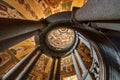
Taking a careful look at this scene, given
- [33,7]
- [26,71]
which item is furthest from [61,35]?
[26,71]

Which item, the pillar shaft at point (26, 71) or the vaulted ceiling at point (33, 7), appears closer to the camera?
the pillar shaft at point (26, 71)

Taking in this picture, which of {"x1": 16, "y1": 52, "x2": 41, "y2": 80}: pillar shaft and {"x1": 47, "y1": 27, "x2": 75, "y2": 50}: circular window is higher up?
{"x1": 47, "y1": 27, "x2": 75, "y2": 50}: circular window

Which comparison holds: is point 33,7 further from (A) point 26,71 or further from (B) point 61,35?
(B) point 61,35

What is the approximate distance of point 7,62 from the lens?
1294 cm

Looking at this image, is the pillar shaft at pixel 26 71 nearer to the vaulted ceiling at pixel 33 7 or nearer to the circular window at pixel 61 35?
the vaulted ceiling at pixel 33 7

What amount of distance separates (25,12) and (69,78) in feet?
21.0

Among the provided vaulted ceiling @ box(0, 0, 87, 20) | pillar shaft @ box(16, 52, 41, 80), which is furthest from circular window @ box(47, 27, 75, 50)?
pillar shaft @ box(16, 52, 41, 80)

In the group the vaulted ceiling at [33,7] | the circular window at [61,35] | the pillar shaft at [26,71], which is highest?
the vaulted ceiling at [33,7]

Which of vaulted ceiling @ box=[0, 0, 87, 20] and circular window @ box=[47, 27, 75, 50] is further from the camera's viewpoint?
circular window @ box=[47, 27, 75, 50]

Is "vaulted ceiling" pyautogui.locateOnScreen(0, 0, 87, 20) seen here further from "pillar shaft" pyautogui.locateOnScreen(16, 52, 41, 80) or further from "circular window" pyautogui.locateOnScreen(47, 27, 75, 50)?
"circular window" pyautogui.locateOnScreen(47, 27, 75, 50)

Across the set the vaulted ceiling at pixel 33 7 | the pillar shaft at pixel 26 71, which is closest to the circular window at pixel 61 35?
the vaulted ceiling at pixel 33 7

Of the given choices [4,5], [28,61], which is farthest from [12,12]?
[28,61]

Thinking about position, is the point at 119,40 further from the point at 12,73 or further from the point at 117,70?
the point at 12,73

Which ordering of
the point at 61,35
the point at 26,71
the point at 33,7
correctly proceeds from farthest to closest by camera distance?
the point at 61,35
the point at 33,7
the point at 26,71
